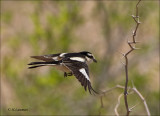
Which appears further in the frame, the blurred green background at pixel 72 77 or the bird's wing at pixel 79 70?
the blurred green background at pixel 72 77

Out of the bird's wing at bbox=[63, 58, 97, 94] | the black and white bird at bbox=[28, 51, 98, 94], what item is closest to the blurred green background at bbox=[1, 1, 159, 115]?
the black and white bird at bbox=[28, 51, 98, 94]

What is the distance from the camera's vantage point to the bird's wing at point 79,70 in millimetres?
2886

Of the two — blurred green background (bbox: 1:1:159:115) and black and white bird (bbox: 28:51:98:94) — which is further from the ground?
black and white bird (bbox: 28:51:98:94)

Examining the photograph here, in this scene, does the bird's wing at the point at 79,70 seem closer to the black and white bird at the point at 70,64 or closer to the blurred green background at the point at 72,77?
the black and white bird at the point at 70,64

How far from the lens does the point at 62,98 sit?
6461 mm

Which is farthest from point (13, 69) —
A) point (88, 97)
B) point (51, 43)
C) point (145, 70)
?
point (145, 70)

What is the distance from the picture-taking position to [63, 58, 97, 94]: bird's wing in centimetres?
289

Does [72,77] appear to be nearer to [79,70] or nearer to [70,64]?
[70,64]

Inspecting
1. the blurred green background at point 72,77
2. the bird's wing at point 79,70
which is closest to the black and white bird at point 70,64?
the bird's wing at point 79,70

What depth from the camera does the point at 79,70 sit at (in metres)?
3.06

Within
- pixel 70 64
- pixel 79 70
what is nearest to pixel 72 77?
pixel 70 64

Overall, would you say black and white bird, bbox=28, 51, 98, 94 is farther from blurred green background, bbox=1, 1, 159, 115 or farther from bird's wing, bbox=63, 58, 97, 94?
blurred green background, bbox=1, 1, 159, 115

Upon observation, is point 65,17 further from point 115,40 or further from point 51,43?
point 115,40

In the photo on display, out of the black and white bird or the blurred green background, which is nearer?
the black and white bird
